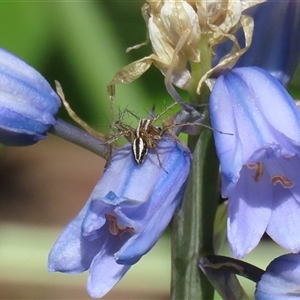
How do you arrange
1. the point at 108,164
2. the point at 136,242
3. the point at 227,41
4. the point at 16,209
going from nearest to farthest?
the point at 136,242, the point at 108,164, the point at 227,41, the point at 16,209

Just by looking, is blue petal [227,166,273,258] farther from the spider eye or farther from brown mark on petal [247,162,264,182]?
the spider eye

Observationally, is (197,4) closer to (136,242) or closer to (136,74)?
(136,74)

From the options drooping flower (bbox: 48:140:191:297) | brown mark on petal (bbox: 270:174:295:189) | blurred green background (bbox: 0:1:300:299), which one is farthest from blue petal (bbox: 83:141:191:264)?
blurred green background (bbox: 0:1:300:299)

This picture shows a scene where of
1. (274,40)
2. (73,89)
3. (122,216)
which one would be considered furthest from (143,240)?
(73,89)

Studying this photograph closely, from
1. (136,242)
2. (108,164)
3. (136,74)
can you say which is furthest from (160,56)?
(136,242)

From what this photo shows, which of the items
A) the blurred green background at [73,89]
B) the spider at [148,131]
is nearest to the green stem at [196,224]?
the spider at [148,131]

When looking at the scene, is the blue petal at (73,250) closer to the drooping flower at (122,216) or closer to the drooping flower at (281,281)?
the drooping flower at (122,216)

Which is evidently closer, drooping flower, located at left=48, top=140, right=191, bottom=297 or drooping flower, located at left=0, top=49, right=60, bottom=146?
drooping flower, located at left=48, top=140, right=191, bottom=297
